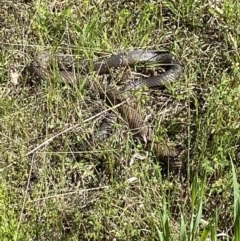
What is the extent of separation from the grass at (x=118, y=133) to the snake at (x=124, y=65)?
0.22 ft

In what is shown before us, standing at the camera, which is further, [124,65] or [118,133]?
[124,65]

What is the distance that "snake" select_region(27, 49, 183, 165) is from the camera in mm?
4250

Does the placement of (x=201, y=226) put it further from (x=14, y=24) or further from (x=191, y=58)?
(x=14, y=24)

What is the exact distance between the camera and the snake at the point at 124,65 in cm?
425

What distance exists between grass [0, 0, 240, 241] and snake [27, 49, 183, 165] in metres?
0.07

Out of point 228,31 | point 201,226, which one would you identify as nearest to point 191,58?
point 228,31

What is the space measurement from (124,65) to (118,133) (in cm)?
95

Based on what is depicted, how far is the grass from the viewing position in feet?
11.3

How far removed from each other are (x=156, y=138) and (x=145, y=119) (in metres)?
0.32

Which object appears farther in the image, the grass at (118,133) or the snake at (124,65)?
the snake at (124,65)

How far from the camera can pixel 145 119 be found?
428cm

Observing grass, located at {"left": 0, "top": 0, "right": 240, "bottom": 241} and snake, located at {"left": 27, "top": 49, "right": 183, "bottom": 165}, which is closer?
grass, located at {"left": 0, "top": 0, "right": 240, "bottom": 241}

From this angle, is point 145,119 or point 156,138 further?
point 145,119

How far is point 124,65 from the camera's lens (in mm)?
4730
